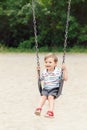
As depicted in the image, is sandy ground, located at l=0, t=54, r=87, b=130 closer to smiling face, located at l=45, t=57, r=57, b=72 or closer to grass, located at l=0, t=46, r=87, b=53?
smiling face, located at l=45, t=57, r=57, b=72

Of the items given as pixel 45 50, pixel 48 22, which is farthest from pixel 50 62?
pixel 48 22

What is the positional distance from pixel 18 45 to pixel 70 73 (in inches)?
518

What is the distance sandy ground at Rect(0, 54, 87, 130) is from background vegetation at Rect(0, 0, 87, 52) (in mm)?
10468

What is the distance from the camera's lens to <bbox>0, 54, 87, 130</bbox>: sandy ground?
26.7ft

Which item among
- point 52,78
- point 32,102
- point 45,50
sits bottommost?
point 45,50

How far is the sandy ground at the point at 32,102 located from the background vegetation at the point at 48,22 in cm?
1047

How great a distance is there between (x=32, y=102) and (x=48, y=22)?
714 inches

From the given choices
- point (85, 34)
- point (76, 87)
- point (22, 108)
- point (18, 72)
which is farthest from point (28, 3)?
point (22, 108)

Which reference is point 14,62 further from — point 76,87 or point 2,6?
point 2,6

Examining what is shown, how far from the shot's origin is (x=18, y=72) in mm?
16328

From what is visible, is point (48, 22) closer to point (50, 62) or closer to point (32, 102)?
point (32, 102)

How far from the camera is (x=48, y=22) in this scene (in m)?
28.2

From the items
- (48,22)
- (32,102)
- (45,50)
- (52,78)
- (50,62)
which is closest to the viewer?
(50,62)

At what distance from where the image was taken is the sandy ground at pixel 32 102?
26.7ft
